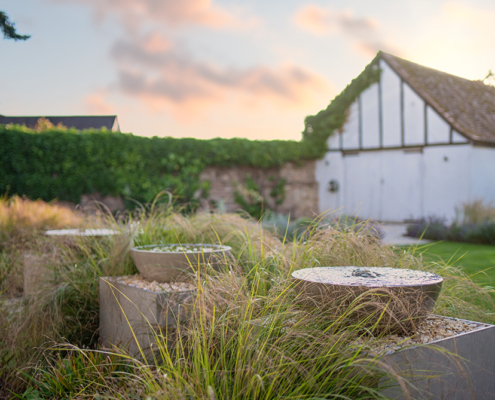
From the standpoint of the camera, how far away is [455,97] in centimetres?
1345

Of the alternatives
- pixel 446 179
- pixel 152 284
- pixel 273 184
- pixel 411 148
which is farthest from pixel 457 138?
pixel 152 284

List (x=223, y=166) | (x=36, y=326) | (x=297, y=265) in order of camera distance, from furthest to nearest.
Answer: (x=223, y=166)
(x=36, y=326)
(x=297, y=265)

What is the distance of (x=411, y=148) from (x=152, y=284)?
11645 mm

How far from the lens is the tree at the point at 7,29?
7.42m

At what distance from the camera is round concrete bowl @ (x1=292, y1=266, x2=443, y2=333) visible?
6.11 ft

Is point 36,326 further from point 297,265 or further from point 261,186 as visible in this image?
point 261,186

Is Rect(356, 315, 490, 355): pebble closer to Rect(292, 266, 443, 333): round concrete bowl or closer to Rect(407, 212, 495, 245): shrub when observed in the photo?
Rect(292, 266, 443, 333): round concrete bowl

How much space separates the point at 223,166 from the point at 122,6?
7.83 metres

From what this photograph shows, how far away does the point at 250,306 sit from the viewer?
1.87 metres

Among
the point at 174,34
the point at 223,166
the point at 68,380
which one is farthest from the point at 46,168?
the point at 68,380

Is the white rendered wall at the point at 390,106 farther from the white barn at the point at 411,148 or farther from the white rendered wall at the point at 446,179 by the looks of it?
the white rendered wall at the point at 446,179

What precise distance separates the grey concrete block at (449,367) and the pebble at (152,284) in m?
1.44

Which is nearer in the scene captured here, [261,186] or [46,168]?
[46,168]

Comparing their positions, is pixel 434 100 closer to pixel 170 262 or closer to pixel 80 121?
pixel 170 262
